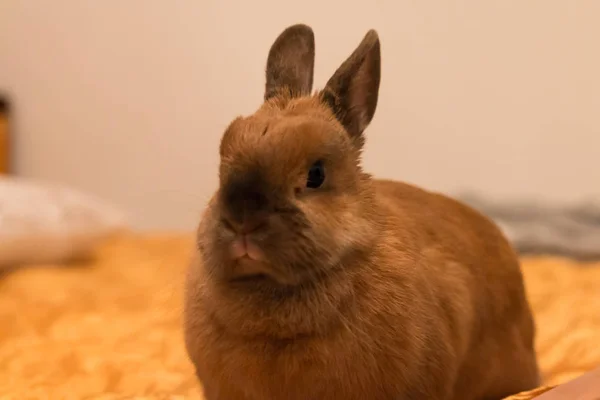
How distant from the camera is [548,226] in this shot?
2.80 meters

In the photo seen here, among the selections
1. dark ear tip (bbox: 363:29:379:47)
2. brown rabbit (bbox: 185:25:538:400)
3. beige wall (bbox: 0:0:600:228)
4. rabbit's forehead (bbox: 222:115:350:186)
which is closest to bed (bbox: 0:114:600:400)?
brown rabbit (bbox: 185:25:538:400)

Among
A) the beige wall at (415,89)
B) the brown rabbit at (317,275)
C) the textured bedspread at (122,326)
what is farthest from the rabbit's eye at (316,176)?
the beige wall at (415,89)

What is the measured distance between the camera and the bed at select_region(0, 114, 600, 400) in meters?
1.43

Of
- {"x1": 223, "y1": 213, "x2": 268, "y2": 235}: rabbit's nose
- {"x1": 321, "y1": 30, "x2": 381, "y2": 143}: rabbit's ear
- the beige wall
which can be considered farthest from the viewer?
the beige wall

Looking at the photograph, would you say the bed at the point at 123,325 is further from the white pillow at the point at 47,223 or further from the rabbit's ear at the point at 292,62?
the rabbit's ear at the point at 292,62

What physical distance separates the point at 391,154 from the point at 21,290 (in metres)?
1.56

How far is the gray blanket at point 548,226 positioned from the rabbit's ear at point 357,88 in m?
1.75

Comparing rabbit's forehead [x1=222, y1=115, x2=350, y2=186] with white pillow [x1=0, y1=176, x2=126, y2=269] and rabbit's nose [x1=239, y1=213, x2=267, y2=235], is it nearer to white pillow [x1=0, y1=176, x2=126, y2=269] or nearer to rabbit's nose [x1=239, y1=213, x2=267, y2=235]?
rabbit's nose [x1=239, y1=213, x2=267, y2=235]

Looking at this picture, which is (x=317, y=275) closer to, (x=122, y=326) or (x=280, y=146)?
(x=280, y=146)

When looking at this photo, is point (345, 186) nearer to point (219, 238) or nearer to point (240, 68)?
point (219, 238)

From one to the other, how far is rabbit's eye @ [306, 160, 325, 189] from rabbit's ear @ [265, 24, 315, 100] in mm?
221

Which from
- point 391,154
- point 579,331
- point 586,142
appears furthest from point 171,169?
point 579,331

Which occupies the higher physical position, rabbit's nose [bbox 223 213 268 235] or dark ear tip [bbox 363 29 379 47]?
dark ear tip [bbox 363 29 379 47]

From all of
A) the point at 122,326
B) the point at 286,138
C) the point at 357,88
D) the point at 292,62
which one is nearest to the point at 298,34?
the point at 292,62
